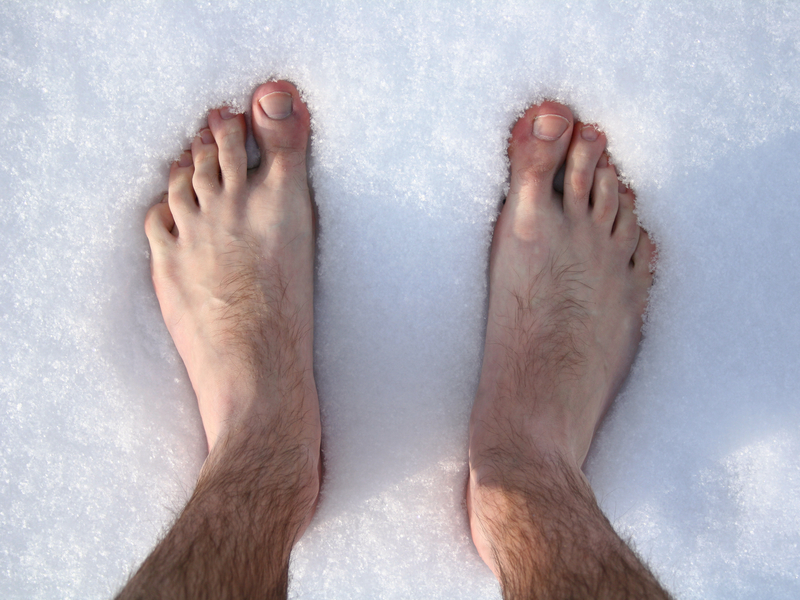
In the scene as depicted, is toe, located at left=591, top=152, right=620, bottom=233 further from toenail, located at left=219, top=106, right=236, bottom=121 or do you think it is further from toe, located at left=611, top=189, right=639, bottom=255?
toenail, located at left=219, top=106, right=236, bottom=121

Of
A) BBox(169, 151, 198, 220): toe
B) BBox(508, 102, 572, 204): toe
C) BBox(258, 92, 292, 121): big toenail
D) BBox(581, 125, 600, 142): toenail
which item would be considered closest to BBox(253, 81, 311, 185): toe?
BBox(258, 92, 292, 121): big toenail

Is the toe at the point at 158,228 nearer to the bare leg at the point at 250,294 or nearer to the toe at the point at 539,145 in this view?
the bare leg at the point at 250,294

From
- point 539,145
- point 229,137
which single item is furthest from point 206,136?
point 539,145

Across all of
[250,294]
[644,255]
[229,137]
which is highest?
[229,137]

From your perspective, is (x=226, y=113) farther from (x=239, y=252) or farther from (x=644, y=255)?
(x=644, y=255)

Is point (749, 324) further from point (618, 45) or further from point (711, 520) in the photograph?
point (618, 45)

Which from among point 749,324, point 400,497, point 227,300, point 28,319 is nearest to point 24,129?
point 28,319
